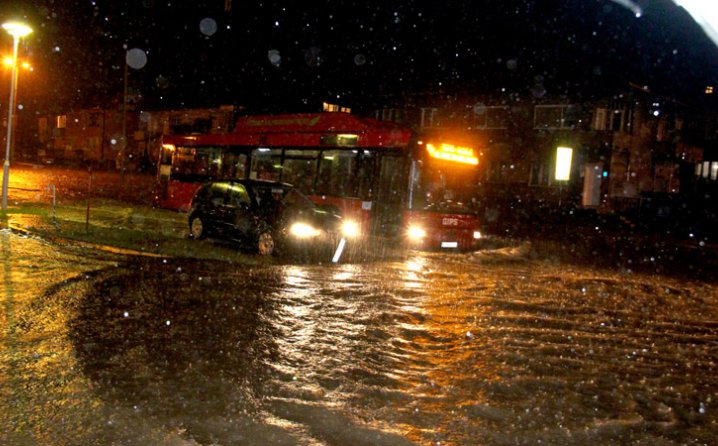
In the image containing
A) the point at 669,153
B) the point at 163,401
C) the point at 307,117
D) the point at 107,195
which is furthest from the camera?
the point at 669,153

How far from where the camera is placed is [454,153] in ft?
54.4

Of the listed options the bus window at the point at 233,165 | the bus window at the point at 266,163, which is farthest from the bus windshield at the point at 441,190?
the bus window at the point at 233,165

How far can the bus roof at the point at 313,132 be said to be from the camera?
16.3 m

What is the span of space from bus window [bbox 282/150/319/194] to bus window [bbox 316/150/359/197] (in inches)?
14.6

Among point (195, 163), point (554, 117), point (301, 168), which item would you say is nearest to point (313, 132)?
point (301, 168)

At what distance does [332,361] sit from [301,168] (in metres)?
12.9

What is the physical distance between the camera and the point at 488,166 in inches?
1540

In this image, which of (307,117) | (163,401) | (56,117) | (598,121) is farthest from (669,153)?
(56,117)

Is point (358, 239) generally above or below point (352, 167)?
below

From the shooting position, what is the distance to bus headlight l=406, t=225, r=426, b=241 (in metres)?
15.5

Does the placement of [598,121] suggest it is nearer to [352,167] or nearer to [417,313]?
[352,167]

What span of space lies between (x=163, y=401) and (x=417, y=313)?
4465mm

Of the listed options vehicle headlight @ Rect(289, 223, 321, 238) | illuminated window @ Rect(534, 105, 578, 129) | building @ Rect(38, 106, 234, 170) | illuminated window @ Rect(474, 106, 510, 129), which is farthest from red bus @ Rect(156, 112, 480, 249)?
building @ Rect(38, 106, 234, 170)

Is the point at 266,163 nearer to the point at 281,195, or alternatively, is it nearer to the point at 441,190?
the point at 281,195
